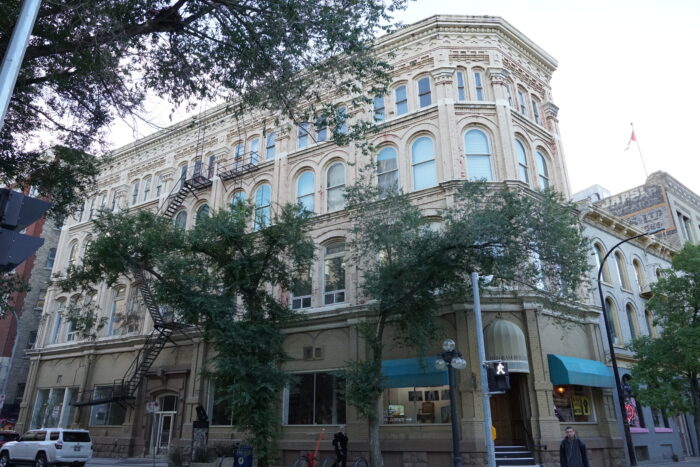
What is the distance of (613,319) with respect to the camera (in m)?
25.3

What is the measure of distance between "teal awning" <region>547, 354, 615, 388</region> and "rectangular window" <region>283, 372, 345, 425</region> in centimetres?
834

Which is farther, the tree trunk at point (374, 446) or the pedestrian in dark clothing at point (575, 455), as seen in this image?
the tree trunk at point (374, 446)

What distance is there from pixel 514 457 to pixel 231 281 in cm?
1188

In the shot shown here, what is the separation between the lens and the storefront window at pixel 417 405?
1908 cm

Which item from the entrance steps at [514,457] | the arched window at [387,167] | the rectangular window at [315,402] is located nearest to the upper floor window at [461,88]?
the arched window at [387,167]

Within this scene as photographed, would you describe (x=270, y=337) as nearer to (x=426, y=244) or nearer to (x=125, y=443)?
(x=426, y=244)

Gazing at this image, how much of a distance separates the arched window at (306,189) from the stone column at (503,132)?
30.1 ft

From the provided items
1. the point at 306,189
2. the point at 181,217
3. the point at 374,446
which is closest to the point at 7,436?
the point at 181,217

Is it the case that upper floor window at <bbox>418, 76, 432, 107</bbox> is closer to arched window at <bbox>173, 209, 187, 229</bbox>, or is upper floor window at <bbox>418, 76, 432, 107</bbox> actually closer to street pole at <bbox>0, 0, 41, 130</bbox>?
arched window at <bbox>173, 209, 187, 229</bbox>

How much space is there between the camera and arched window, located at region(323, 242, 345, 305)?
2330 centimetres

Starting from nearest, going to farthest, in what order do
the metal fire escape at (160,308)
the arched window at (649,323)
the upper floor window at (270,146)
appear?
the metal fire escape at (160,308) < the arched window at (649,323) < the upper floor window at (270,146)

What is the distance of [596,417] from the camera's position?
2048 centimetres

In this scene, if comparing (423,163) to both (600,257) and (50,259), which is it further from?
(50,259)

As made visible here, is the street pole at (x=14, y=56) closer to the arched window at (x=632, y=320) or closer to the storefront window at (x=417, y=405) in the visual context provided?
the storefront window at (x=417, y=405)
